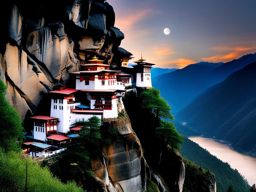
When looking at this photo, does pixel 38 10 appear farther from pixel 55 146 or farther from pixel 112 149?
pixel 112 149

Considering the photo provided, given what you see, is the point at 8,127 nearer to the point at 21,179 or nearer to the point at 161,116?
the point at 21,179

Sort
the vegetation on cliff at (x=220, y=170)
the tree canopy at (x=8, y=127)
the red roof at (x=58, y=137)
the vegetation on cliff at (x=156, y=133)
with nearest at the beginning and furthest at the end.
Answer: the tree canopy at (x=8, y=127)
the red roof at (x=58, y=137)
the vegetation on cliff at (x=156, y=133)
the vegetation on cliff at (x=220, y=170)

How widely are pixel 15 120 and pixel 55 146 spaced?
8.19 meters

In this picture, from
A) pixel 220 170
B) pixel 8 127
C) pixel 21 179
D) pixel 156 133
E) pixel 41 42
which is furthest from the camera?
pixel 220 170

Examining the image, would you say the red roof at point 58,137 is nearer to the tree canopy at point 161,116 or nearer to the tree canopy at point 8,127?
the tree canopy at point 8,127

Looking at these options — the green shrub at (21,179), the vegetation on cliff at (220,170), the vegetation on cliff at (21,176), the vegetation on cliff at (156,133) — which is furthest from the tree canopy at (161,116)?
the vegetation on cliff at (220,170)

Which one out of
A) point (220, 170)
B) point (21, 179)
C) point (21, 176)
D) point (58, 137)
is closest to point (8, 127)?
point (21, 176)

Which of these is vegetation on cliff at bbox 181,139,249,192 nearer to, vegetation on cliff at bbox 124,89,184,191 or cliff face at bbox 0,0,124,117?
vegetation on cliff at bbox 124,89,184,191

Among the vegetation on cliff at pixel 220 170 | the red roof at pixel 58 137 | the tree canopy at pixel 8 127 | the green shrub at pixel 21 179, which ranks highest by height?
the tree canopy at pixel 8 127

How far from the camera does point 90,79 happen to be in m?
49.3

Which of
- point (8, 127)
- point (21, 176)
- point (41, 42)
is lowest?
point (21, 176)

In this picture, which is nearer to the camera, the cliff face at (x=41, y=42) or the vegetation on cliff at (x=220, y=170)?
the cliff face at (x=41, y=42)

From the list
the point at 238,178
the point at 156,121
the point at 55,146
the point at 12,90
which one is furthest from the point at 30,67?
the point at 238,178

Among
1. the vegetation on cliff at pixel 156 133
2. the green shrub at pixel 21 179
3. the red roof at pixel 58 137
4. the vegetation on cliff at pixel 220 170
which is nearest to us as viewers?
the green shrub at pixel 21 179
